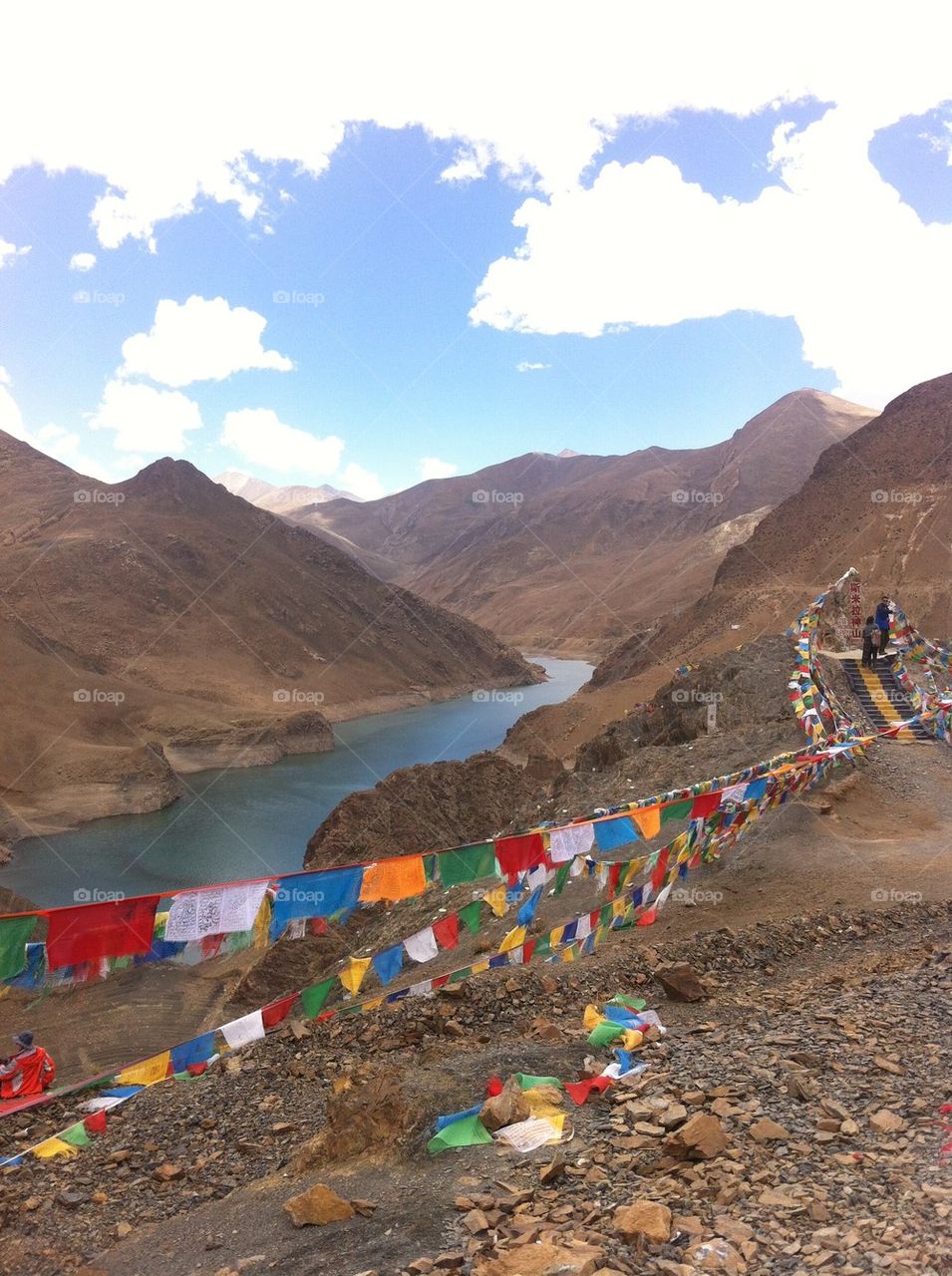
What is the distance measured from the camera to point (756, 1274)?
3.96 metres

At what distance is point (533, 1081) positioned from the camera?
6555 millimetres

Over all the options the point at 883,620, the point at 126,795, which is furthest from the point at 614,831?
the point at 126,795

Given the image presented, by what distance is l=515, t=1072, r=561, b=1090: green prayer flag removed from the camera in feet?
21.2

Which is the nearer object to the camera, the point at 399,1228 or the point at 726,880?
the point at 399,1228

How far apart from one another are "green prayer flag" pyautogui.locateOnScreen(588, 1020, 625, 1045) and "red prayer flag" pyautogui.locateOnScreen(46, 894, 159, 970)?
13.2ft

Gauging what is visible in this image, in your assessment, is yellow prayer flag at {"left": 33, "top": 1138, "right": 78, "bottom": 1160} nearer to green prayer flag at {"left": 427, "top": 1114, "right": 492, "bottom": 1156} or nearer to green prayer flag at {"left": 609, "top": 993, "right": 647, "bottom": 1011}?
green prayer flag at {"left": 427, "top": 1114, "right": 492, "bottom": 1156}

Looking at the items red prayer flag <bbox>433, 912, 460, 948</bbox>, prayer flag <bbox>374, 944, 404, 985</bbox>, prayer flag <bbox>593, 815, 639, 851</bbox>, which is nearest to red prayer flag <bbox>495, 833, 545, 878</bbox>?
prayer flag <bbox>593, 815, 639, 851</bbox>

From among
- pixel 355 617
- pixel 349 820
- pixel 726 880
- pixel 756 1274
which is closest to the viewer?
pixel 756 1274

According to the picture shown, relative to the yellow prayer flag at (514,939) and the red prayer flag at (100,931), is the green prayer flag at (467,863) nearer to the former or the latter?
the yellow prayer flag at (514,939)

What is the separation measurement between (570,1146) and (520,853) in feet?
13.0

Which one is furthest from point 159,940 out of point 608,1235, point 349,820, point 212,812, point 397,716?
point 397,716

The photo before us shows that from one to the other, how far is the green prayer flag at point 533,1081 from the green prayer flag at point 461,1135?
0.61m

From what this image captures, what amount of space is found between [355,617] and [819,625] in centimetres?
7032

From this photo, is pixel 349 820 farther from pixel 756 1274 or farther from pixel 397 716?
pixel 397 716
